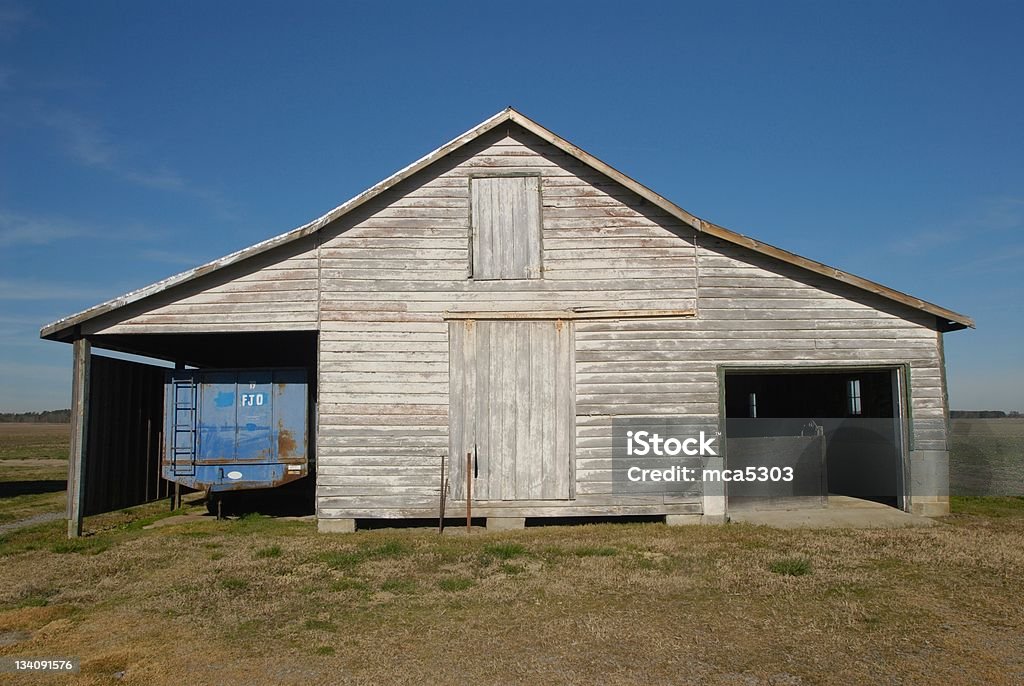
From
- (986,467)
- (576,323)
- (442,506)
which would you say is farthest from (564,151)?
(986,467)

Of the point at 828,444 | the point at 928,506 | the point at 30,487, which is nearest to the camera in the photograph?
the point at 928,506

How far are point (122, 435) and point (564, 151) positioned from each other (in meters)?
10.5

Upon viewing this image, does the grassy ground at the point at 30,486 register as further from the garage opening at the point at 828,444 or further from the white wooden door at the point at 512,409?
the garage opening at the point at 828,444

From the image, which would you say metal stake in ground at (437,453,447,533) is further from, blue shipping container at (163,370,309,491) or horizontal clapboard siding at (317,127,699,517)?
blue shipping container at (163,370,309,491)

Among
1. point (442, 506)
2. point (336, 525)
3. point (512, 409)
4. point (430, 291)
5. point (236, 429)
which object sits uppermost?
point (430, 291)

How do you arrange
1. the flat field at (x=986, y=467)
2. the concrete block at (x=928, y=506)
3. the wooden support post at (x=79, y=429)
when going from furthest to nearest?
the flat field at (x=986, y=467), the concrete block at (x=928, y=506), the wooden support post at (x=79, y=429)

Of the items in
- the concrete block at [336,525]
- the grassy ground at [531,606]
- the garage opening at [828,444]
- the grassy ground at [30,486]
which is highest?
the garage opening at [828,444]

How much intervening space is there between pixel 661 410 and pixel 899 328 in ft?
14.8

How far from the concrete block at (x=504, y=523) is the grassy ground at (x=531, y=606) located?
555 millimetres

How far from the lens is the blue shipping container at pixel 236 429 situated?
46.1 ft

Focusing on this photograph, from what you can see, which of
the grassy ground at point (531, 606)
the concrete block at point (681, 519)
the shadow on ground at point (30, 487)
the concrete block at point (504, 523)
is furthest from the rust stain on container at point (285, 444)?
the shadow on ground at point (30, 487)

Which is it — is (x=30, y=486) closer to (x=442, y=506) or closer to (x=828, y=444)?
(x=442, y=506)

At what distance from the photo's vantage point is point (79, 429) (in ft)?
41.9

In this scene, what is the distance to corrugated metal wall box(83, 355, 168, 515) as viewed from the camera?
13.8m
